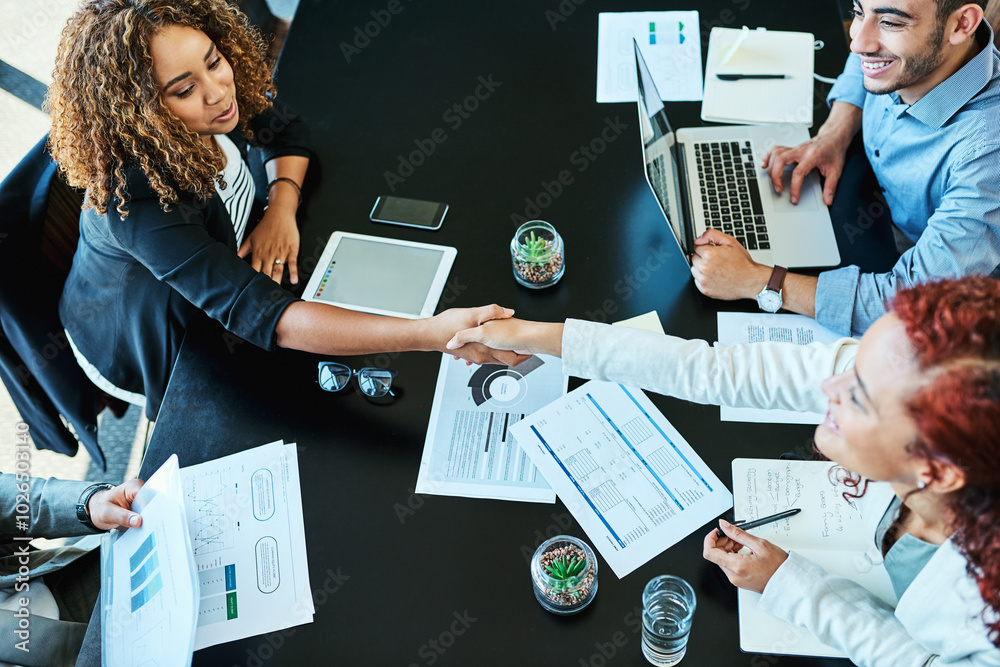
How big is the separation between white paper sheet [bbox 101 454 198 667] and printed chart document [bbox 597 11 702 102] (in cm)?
135

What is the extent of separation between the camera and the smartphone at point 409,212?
1.74m

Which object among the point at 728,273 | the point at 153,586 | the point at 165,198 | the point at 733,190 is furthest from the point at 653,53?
the point at 153,586

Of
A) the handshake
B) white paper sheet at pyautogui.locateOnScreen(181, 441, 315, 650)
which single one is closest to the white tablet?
the handshake

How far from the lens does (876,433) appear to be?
1003 mm

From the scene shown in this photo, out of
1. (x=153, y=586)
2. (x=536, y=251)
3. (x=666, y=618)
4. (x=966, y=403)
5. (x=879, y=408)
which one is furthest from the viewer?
(x=536, y=251)

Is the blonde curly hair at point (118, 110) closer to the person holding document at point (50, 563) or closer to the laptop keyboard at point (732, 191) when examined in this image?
the person holding document at point (50, 563)

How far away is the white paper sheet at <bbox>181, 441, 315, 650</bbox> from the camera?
4.13 feet

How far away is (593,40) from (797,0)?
571mm

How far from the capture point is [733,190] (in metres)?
1.74

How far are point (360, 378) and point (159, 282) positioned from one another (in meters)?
0.51

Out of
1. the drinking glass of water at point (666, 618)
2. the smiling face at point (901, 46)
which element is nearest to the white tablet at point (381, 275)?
the drinking glass of water at point (666, 618)

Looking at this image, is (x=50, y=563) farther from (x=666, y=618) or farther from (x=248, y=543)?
(x=666, y=618)

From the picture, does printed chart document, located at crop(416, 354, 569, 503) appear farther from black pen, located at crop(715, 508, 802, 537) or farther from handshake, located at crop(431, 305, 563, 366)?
black pen, located at crop(715, 508, 802, 537)

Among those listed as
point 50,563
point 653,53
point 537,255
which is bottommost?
point 50,563
